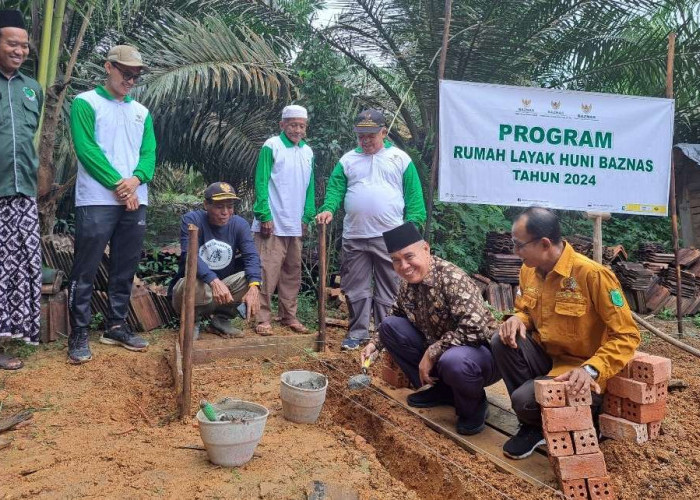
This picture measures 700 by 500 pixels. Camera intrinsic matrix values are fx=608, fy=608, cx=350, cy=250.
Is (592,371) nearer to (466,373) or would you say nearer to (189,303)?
(466,373)

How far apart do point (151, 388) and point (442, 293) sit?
78.2 inches

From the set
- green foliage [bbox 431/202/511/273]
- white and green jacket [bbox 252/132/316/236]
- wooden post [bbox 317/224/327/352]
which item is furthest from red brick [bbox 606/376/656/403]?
green foliage [bbox 431/202/511/273]

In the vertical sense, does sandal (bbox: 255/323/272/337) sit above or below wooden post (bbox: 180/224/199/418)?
below

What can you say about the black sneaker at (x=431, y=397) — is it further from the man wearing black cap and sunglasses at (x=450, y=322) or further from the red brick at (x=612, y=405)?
the red brick at (x=612, y=405)

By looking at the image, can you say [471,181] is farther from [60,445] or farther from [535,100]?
[60,445]

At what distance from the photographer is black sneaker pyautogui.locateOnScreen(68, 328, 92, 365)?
4.10 metres

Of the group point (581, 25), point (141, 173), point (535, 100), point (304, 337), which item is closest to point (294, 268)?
point (304, 337)

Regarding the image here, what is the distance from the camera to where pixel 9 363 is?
13.0 feet

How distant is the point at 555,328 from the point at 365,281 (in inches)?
83.8

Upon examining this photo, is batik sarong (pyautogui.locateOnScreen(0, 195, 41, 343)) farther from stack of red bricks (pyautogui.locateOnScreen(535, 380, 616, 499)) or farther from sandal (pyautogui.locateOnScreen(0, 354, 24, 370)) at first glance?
stack of red bricks (pyautogui.locateOnScreen(535, 380, 616, 499))

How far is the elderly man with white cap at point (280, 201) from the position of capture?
4941 millimetres

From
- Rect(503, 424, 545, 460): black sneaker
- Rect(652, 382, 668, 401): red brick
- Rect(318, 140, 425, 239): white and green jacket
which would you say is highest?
Rect(318, 140, 425, 239): white and green jacket

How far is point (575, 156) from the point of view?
494 cm

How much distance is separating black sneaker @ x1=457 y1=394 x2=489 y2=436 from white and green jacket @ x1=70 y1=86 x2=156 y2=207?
2.68m
